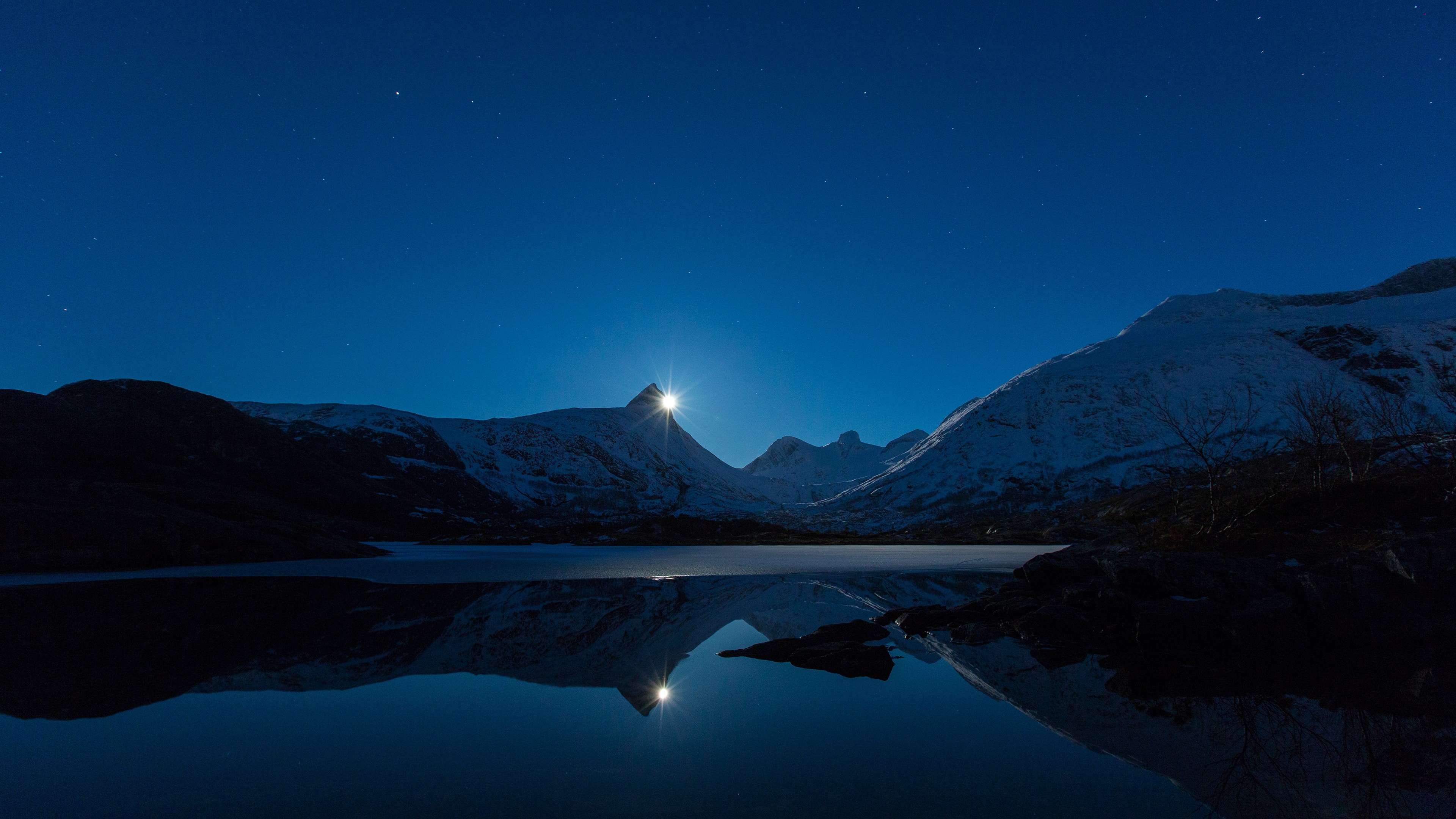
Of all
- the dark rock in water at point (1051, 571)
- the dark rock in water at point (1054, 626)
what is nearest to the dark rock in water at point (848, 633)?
the dark rock in water at point (1054, 626)

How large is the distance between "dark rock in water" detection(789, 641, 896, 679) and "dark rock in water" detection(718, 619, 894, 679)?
1cm

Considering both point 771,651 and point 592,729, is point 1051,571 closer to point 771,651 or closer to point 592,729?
point 771,651

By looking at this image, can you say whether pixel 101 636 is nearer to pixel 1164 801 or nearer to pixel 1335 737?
pixel 1164 801

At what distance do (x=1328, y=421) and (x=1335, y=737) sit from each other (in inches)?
1567

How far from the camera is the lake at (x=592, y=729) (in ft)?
26.4

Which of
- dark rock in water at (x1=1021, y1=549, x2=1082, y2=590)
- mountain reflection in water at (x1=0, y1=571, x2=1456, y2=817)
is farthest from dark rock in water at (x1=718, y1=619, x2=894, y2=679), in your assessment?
dark rock in water at (x1=1021, y1=549, x2=1082, y2=590)

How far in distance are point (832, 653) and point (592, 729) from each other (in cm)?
812

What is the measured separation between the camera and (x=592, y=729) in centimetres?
1084

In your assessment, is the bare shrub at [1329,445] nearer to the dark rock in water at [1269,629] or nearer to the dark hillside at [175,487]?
the dark rock in water at [1269,629]

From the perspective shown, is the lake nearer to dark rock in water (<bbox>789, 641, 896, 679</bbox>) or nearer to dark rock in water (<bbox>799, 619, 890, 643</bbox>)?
dark rock in water (<bbox>789, 641, 896, 679</bbox>)

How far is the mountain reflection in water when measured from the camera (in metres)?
9.14

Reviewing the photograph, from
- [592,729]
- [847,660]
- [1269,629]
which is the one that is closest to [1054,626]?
[1269,629]

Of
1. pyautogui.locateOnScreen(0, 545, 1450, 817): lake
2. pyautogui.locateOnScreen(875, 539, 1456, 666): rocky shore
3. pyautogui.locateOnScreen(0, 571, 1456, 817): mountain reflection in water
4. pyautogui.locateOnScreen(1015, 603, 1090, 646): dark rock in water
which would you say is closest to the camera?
pyautogui.locateOnScreen(0, 545, 1450, 817): lake

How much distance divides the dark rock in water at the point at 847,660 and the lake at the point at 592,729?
0.47m
